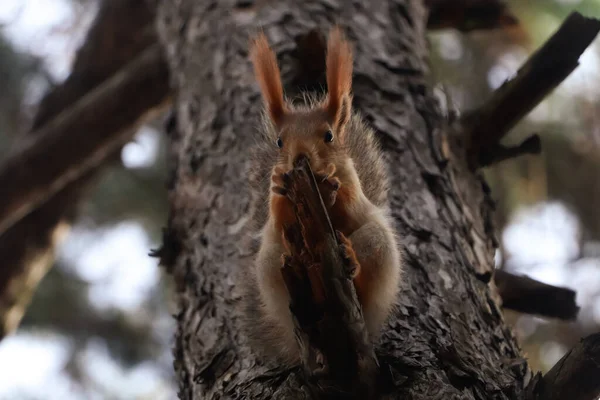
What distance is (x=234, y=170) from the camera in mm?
1614

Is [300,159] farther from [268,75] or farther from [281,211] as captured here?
[268,75]

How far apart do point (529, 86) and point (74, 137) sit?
1.57 meters

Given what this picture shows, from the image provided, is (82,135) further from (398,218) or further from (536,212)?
(536,212)

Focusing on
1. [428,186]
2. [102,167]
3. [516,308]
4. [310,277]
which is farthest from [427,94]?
[102,167]

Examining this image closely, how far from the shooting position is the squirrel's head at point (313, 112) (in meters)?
1.22

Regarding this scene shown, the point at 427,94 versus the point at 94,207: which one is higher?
the point at 94,207

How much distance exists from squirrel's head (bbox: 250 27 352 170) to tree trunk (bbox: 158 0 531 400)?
25 centimetres

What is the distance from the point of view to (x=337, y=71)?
4.10 feet

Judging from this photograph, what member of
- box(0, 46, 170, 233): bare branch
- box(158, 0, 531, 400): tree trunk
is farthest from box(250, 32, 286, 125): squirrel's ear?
box(0, 46, 170, 233): bare branch

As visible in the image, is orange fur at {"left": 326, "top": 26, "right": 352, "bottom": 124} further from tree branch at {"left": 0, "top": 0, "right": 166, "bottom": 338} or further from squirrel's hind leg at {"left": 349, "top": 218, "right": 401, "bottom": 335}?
tree branch at {"left": 0, "top": 0, "right": 166, "bottom": 338}

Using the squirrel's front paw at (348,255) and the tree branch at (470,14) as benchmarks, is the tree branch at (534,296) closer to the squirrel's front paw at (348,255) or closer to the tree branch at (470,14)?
the squirrel's front paw at (348,255)

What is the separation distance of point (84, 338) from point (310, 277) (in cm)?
299

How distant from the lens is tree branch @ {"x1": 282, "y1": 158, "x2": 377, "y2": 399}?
3.16ft

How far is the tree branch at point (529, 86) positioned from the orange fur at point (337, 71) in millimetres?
462
